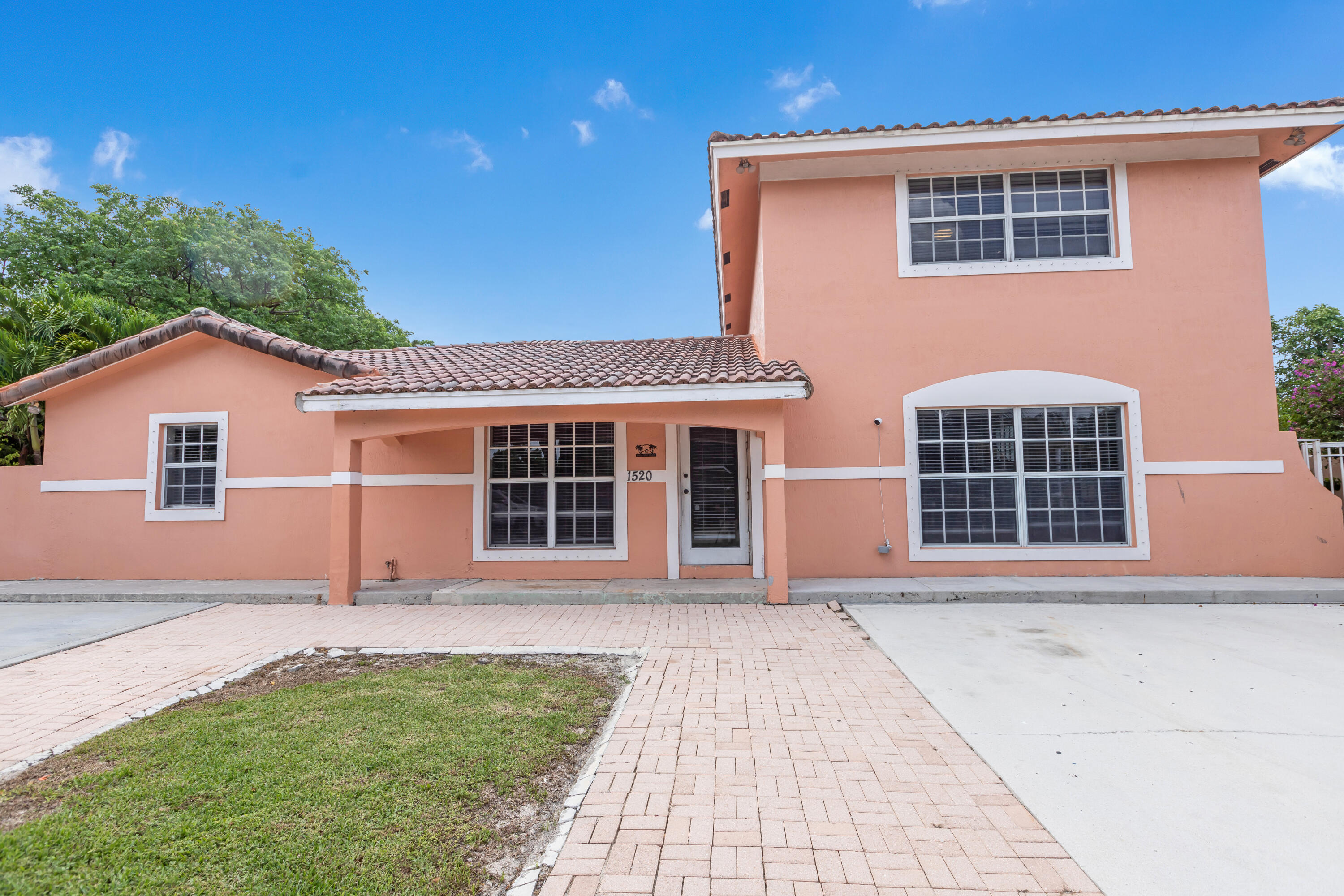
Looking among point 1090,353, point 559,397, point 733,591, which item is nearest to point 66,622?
point 559,397

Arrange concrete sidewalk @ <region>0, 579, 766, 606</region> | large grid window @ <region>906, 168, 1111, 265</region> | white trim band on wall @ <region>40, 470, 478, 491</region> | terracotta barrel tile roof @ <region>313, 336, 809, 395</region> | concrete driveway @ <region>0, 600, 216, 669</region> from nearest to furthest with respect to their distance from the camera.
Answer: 1. concrete driveway @ <region>0, 600, 216, 669</region>
2. terracotta barrel tile roof @ <region>313, 336, 809, 395</region>
3. concrete sidewalk @ <region>0, 579, 766, 606</region>
4. large grid window @ <region>906, 168, 1111, 265</region>
5. white trim band on wall @ <region>40, 470, 478, 491</region>

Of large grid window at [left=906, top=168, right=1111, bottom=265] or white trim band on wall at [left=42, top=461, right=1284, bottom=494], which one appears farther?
large grid window at [left=906, top=168, right=1111, bottom=265]

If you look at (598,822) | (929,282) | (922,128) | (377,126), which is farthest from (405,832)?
(377,126)

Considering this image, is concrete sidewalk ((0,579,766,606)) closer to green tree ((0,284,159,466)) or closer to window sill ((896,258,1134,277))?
green tree ((0,284,159,466))

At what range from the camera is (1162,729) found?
12.0 ft

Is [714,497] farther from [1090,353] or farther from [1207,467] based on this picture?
[1207,467]

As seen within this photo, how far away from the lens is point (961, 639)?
5.73 meters

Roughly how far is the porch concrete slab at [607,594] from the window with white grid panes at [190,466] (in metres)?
4.55

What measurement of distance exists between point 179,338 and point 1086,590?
42.2 ft

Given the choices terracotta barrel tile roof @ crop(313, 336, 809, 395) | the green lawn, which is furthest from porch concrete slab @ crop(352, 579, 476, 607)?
the green lawn

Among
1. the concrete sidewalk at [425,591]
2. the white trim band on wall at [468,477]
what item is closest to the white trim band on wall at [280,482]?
the white trim band on wall at [468,477]

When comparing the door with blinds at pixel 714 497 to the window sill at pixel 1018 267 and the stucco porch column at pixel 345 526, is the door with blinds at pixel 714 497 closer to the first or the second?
the window sill at pixel 1018 267

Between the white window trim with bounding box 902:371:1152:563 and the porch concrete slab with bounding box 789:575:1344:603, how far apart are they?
0.34 m

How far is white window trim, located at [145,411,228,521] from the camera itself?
9.19 m
